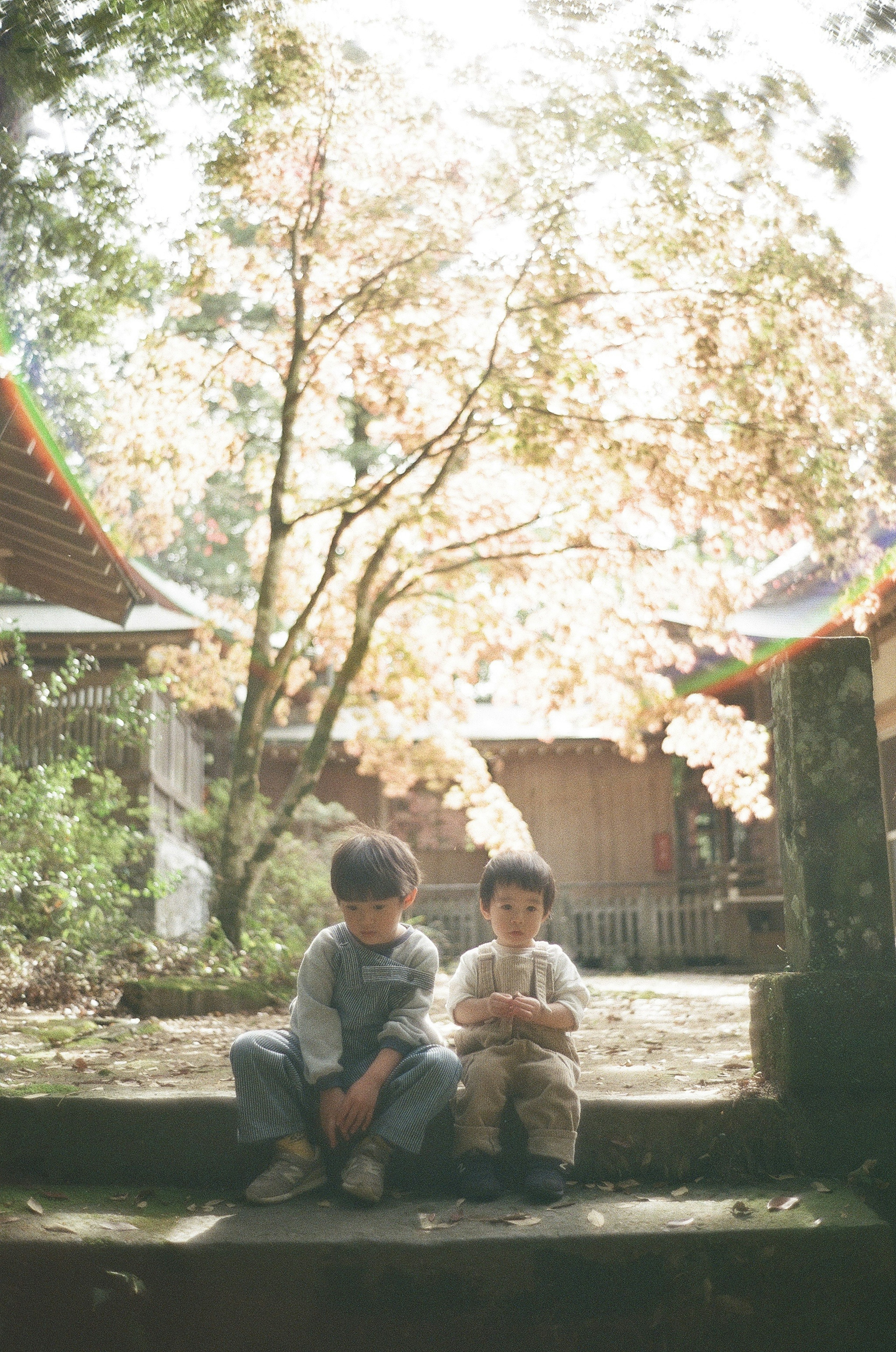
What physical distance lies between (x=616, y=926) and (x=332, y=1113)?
12.8 metres

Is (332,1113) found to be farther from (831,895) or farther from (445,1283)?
(831,895)

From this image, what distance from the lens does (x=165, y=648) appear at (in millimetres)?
10867

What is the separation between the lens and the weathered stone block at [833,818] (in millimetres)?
3234

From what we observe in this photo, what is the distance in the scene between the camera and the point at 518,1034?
3125 mm

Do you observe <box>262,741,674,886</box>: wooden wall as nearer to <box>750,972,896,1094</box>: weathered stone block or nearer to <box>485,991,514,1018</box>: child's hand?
<box>750,972,896,1094</box>: weathered stone block

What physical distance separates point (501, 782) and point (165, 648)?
8842 millimetres

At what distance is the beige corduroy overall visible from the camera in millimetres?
2945

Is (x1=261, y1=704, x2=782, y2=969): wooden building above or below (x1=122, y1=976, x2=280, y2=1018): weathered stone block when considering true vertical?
above

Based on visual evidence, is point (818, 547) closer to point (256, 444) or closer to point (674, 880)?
point (674, 880)

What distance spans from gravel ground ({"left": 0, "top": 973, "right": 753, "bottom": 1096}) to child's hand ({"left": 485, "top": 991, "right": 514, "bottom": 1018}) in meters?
0.59

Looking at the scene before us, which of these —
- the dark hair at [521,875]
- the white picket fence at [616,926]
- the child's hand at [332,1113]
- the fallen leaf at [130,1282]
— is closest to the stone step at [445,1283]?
the fallen leaf at [130,1282]

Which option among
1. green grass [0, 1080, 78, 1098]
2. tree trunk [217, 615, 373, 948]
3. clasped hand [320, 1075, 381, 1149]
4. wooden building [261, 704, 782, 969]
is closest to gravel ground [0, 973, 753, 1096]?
green grass [0, 1080, 78, 1098]

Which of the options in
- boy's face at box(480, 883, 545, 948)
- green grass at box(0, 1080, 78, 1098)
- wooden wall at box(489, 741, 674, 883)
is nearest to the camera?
green grass at box(0, 1080, 78, 1098)

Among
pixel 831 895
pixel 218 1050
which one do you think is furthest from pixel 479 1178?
Result: pixel 218 1050
